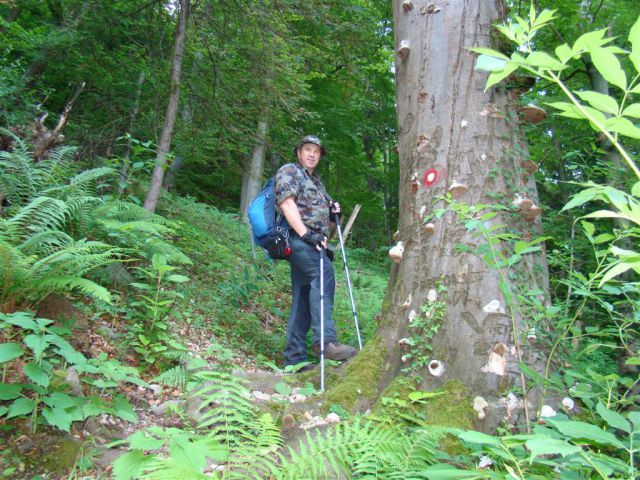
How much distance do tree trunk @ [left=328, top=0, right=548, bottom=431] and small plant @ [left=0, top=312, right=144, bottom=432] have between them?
146 centimetres

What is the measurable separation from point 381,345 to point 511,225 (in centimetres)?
119

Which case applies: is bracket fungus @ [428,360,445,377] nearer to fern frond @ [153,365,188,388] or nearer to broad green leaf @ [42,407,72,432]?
fern frond @ [153,365,188,388]

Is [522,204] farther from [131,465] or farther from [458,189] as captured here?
[131,465]

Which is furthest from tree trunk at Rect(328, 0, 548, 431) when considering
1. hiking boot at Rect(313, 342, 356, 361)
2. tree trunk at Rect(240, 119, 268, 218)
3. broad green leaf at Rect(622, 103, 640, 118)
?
tree trunk at Rect(240, 119, 268, 218)

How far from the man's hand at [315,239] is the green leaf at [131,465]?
8.84ft

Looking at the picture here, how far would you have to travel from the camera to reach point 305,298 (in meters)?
4.83

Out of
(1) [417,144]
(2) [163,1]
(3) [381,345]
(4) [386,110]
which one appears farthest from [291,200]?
(4) [386,110]

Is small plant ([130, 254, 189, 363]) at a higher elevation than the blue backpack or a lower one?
lower

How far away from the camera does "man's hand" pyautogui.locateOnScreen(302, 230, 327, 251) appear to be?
4.42 m

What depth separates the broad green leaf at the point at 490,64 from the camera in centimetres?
85

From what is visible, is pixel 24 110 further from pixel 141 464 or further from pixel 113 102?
pixel 141 464

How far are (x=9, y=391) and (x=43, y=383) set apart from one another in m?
0.23

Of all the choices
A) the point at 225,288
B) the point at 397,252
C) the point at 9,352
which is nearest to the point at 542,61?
the point at 397,252

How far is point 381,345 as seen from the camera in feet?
10.6
